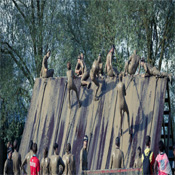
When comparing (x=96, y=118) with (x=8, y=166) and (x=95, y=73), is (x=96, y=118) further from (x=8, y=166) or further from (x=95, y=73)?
(x=8, y=166)

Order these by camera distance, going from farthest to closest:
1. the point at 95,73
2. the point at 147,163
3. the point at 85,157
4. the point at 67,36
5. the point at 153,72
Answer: the point at 67,36 → the point at 95,73 → the point at 153,72 → the point at 85,157 → the point at 147,163

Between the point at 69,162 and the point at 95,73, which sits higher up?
the point at 95,73

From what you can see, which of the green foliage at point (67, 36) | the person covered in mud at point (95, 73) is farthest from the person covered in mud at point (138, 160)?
the green foliage at point (67, 36)

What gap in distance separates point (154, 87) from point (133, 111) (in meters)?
1.42

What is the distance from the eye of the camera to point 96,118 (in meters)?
26.6

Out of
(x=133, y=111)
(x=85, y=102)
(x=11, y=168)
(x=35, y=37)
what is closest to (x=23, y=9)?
(x=35, y=37)

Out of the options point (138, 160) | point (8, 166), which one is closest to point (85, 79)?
point (138, 160)

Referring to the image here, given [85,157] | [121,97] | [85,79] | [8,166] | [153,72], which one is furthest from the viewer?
[85,79]

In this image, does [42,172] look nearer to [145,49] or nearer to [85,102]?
[85,102]

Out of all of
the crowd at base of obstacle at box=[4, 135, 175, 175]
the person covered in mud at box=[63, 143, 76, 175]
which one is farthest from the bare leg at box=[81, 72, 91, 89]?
the person covered in mud at box=[63, 143, 76, 175]

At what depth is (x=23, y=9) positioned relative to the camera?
38938mm

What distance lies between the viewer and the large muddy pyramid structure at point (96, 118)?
2488 cm

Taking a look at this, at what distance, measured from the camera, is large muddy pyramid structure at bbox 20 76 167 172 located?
2488cm

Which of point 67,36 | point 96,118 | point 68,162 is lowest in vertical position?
point 68,162
